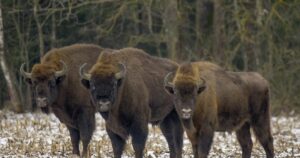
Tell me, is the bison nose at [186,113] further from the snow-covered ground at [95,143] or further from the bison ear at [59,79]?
the bison ear at [59,79]

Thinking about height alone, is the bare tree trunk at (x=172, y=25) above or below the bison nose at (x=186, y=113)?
below

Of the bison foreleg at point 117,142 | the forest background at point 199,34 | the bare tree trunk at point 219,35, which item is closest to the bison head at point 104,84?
the bison foreleg at point 117,142

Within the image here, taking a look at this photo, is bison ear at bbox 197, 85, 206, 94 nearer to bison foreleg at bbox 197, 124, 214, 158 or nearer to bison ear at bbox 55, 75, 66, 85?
bison foreleg at bbox 197, 124, 214, 158

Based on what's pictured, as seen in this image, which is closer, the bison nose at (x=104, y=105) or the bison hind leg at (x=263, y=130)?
the bison nose at (x=104, y=105)

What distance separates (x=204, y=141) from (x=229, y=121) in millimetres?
1133

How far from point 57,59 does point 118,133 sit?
227 cm

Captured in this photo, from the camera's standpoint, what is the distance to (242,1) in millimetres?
23203

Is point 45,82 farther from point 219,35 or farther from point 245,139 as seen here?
point 219,35

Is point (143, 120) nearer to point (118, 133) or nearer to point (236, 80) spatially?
point (118, 133)

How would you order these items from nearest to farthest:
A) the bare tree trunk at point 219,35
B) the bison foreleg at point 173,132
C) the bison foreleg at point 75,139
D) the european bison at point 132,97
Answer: the european bison at point 132,97 < the bison foreleg at point 173,132 < the bison foreleg at point 75,139 < the bare tree trunk at point 219,35

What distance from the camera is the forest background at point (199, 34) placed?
23312mm

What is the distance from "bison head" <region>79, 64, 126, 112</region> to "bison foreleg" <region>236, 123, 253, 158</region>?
293 centimetres

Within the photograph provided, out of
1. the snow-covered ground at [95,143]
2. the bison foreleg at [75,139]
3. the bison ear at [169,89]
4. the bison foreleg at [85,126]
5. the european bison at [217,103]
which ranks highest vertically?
the bison ear at [169,89]

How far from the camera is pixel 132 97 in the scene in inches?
475
